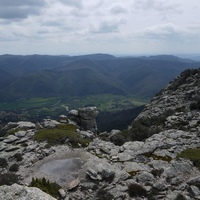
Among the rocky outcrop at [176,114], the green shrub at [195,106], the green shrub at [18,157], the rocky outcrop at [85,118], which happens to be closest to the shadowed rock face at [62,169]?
the green shrub at [18,157]

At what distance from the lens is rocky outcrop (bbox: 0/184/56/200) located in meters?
14.7

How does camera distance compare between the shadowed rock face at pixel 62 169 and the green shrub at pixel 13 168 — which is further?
the green shrub at pixel 13 168

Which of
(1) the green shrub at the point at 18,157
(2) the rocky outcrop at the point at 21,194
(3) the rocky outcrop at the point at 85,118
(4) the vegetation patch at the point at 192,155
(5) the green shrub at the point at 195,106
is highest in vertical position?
(2) the rocky outcrop at the point at 21,194

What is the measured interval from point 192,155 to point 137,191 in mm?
9311

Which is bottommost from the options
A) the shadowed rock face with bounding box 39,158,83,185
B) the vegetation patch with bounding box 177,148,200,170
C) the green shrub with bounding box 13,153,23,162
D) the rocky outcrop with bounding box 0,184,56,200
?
the shadowed rock face with bounding box 39,158,83,185

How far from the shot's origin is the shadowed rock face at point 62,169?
24453 millimetres

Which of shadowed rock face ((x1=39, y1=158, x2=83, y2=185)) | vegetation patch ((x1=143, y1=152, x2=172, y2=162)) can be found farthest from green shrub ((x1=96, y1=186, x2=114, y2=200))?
vegetation patch ((x1=143, y1=152, x2=172, y2=162))

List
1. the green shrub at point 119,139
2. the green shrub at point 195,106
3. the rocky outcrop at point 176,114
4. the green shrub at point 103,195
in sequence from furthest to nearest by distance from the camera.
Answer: the green shrub at point 195,106
the rocky outcrop at point 176,114
the green shrub at point 119,139
the green shrub at point 103,195

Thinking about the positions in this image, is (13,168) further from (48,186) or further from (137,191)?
(137,191)

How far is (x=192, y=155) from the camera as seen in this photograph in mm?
27562

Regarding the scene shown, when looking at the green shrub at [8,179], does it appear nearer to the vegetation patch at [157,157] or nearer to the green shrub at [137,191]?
the green shrub at [137,191]

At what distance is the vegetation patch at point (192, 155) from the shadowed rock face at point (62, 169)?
1045 centimetres

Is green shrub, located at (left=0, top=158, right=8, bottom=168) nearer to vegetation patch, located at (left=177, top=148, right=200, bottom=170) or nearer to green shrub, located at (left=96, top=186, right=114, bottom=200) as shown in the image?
green shrub, located at (left=96, top=186, right=114, bottom=200)

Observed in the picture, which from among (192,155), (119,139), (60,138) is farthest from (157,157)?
(60,138)
